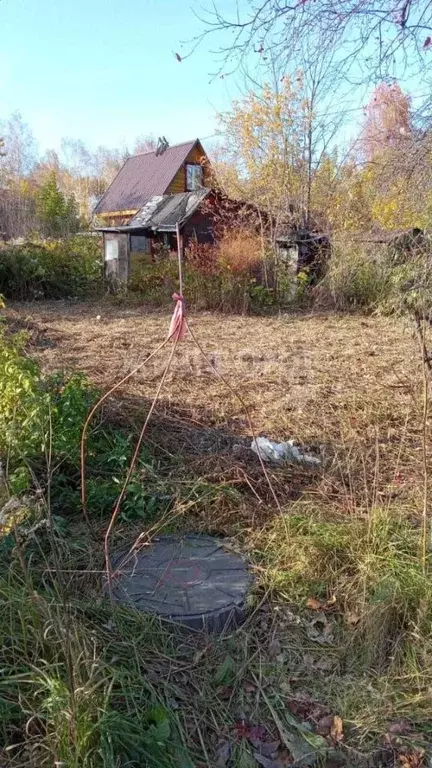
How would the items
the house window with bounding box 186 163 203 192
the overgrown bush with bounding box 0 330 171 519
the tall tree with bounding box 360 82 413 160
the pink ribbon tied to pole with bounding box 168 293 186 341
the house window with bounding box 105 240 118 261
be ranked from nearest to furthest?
the pink ribbon tied to pole with bounding box 168 293 186 341, the overgrown bush with bounding box 0 330 171 519, the tall tree with bounding box 360 82 413 160, the house window with bounding box 105 240 118 261, the house window with bounding box 186 163 203 192

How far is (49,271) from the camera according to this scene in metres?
13.8

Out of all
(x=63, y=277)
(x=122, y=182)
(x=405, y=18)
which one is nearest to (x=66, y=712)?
(x=405, y=18)

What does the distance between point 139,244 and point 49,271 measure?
2.81 meters

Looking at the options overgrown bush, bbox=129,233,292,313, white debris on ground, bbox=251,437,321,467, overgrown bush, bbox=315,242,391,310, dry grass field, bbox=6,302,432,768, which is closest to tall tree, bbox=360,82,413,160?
dry grass field, bbox=6,302,432,768

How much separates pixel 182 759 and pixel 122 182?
2640 centimetres

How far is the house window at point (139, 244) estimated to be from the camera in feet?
49.8

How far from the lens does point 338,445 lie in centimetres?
374

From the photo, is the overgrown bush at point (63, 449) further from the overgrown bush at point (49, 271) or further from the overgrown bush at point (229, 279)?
the overgrown bush at point (49, 271)

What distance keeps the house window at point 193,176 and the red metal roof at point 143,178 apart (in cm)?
51

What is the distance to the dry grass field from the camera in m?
1.73

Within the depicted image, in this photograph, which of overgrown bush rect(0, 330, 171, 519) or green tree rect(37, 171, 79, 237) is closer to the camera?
overgrown bush rect(0, 330, 171, 519)

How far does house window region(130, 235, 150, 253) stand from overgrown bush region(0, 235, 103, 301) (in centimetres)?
112

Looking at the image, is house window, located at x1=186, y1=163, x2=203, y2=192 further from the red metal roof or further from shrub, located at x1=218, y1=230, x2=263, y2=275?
shrub, located at x1=218, y1=230, x2=263, y2=275

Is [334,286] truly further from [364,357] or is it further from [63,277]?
[63,277]
